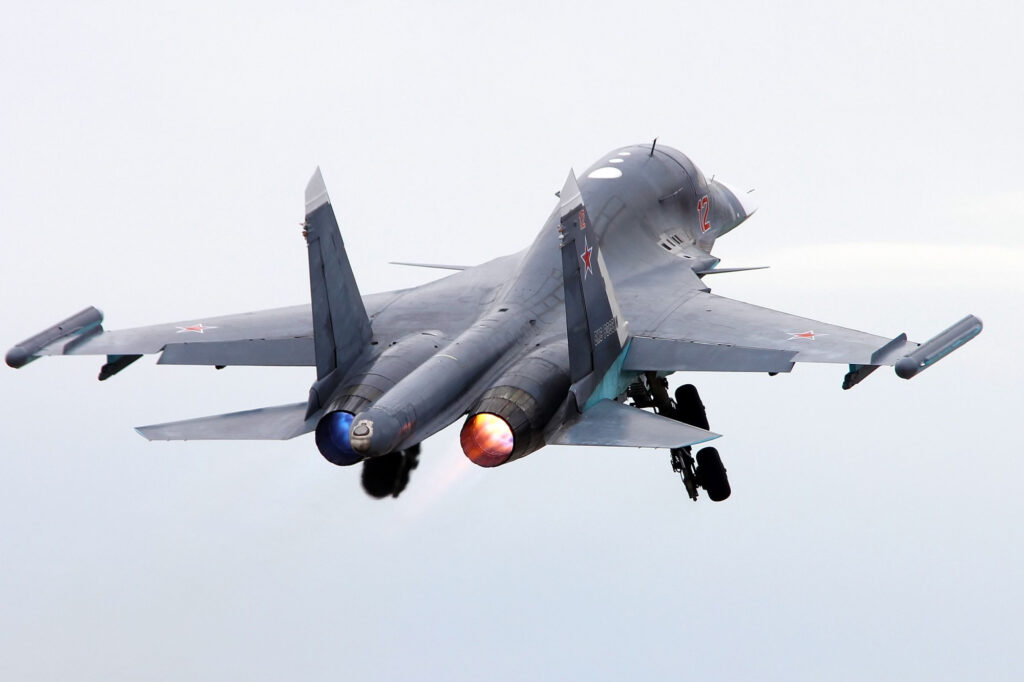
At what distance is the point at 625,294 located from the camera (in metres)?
29.0

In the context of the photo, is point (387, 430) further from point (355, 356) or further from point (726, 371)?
point (726, 371)

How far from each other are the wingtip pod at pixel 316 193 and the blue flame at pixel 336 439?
320 centimetres

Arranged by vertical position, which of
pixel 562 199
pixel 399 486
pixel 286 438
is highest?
pixel 562 199

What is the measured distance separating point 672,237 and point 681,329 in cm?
477

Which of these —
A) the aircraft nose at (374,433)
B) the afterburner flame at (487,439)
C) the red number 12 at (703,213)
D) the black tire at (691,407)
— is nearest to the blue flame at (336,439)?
the aircraft nose at (374,433)

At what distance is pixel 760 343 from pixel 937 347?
3048 mm

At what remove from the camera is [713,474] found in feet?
89.4

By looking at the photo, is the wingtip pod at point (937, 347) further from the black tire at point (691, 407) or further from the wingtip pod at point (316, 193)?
the wingtip pod at point (316, 193)

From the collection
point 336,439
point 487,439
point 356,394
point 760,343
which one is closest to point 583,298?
point 487,439

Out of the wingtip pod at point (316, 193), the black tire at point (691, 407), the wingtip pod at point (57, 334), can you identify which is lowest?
the black tire at point (691, 407)

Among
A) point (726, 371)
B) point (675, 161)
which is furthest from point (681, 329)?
point (675, 161)

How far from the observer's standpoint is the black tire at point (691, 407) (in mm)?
28453

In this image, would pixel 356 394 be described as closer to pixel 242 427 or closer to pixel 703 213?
pixel 242 427

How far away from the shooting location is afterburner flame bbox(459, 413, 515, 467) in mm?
23672
